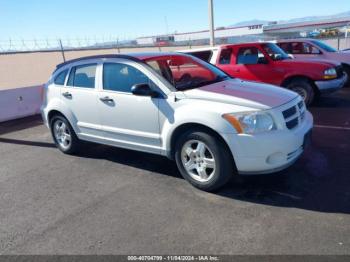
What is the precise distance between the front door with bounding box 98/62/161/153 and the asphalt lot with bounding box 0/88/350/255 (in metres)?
0.54

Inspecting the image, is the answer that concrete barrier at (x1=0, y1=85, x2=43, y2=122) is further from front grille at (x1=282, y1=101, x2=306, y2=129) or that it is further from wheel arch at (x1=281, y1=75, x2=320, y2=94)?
front grille at (x1=282, y1=101, x2=306, y2=129)

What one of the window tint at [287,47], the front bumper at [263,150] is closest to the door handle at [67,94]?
the front bumper at [263,150]

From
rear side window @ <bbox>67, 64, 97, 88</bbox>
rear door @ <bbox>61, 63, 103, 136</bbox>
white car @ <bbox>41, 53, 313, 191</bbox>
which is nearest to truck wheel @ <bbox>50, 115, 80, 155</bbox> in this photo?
white car @ <bbox>41, 53, 313, 191</bbox>

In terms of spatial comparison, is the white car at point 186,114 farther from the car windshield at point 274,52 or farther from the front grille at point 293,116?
the car windshield at point 274,52

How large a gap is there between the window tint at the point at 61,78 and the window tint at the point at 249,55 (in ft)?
16.1

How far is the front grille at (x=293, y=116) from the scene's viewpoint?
13.2 feet

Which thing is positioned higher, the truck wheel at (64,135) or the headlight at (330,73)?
the headlight at (330,73)

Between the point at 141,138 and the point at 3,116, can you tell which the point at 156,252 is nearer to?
the point at 141,138

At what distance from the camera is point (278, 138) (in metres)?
3.82

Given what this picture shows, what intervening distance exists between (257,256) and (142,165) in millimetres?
2759

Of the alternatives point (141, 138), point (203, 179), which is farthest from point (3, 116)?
point (203, 179)

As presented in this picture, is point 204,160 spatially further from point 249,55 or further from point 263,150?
point 249,55

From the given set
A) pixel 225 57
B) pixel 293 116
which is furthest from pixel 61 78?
pixel 225 57

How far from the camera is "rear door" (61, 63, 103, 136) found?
17.5ft
